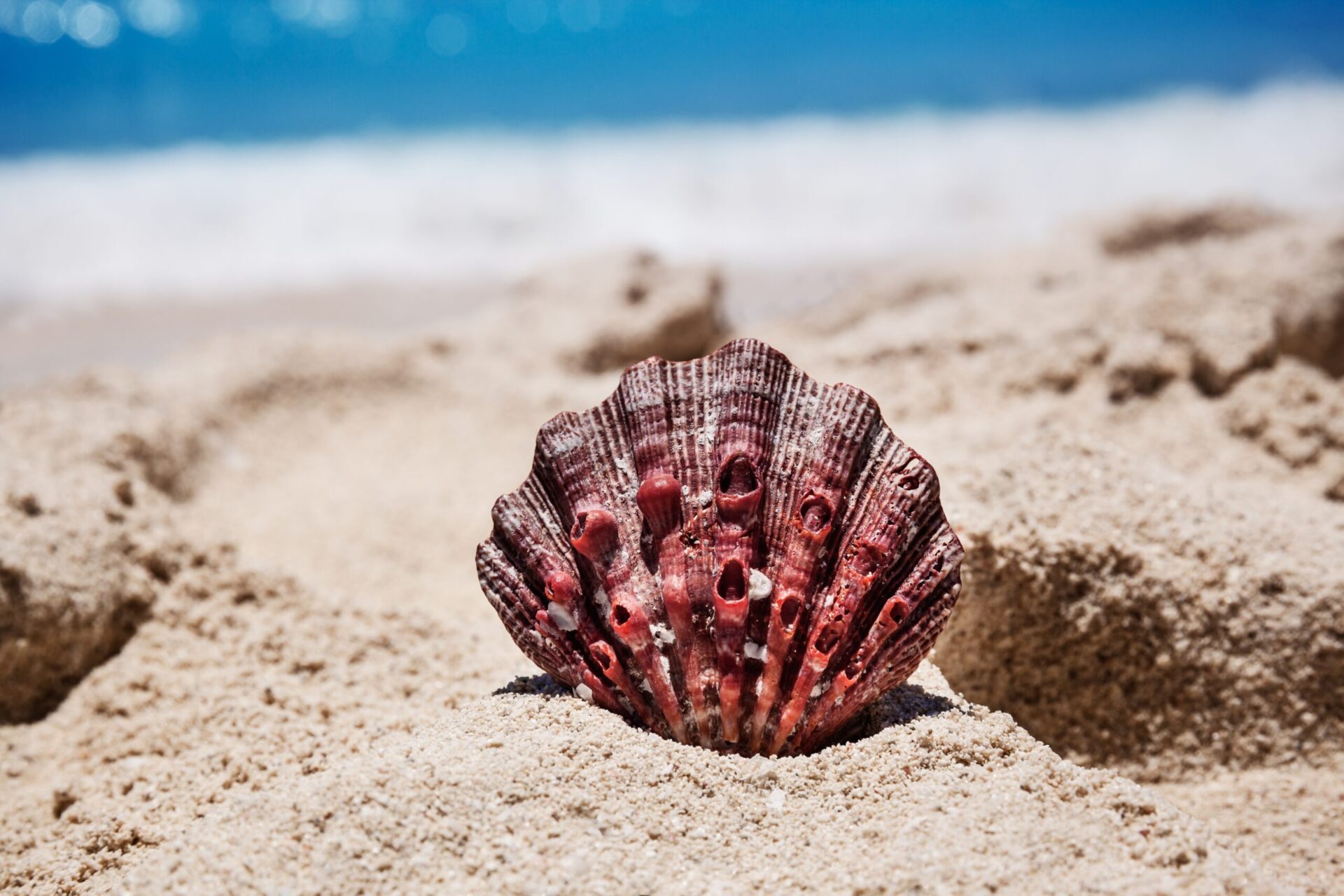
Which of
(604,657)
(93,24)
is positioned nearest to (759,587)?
(604,657)

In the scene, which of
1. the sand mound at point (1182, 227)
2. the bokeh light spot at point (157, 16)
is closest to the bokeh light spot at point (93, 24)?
the bokeh light spot at point (157, 16)

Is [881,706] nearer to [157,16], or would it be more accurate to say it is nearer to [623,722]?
[623,722]

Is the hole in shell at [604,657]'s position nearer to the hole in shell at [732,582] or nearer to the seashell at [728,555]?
the seashell at [728,555]

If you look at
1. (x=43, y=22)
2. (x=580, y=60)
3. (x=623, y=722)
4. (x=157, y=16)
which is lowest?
(x=623, y=722)

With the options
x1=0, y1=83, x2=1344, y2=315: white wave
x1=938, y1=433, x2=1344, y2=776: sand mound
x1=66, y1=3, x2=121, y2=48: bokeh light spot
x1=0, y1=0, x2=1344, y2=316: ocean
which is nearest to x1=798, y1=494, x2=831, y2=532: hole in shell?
x1=938, y1=433, x2=1344, y2=776: sand mound

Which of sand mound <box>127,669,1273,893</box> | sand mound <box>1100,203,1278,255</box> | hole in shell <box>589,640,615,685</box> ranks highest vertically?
sand mound <box>1100,203,1278,255</box>

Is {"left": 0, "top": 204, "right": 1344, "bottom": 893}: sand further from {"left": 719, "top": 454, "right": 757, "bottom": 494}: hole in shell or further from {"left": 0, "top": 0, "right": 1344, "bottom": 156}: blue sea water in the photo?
{"left": 0, "top": 0, "right": 1344, "bottom": 156}: blue sea water

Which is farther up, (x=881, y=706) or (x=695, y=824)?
(x=881, y=706)

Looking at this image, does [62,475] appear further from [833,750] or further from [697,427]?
[833,750]
